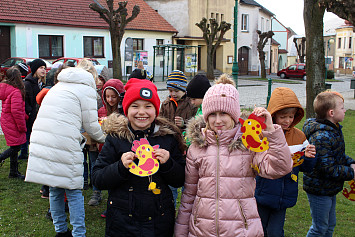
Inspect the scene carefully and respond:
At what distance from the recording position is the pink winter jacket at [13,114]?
5941mm

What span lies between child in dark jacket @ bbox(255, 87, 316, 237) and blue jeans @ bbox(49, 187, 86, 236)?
5.92 feet

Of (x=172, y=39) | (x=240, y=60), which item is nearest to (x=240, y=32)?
(x=240, y=60)

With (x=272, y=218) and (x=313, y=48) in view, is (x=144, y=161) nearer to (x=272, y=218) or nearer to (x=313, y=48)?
(x=272, y=218)

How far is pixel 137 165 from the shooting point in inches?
100.0

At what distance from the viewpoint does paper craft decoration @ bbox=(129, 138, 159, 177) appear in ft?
8.16

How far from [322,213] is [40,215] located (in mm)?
3354

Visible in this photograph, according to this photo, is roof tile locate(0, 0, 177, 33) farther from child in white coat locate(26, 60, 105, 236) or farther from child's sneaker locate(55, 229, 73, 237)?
child's sneaker locate(55, 229, 73, 237)

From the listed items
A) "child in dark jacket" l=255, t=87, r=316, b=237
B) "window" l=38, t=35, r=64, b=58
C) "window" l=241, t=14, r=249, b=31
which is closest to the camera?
"child in dark jacket" l=255, t=87, r=316, b=237

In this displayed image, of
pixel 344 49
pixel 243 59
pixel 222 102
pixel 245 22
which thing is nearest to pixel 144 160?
pixel 222 102

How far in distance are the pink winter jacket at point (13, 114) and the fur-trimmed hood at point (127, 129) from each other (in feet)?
11.9

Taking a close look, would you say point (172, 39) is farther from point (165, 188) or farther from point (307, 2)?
point (165, 188)

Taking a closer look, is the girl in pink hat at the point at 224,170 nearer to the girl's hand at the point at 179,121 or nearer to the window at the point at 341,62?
the girl's hand at the point at 179,121

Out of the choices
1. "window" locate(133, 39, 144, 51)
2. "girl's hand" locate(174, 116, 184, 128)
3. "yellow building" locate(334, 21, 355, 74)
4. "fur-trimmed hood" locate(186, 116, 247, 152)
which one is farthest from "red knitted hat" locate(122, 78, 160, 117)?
"yellow building" locate(334, 21, 355, 74)

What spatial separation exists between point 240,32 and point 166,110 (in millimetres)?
40367
